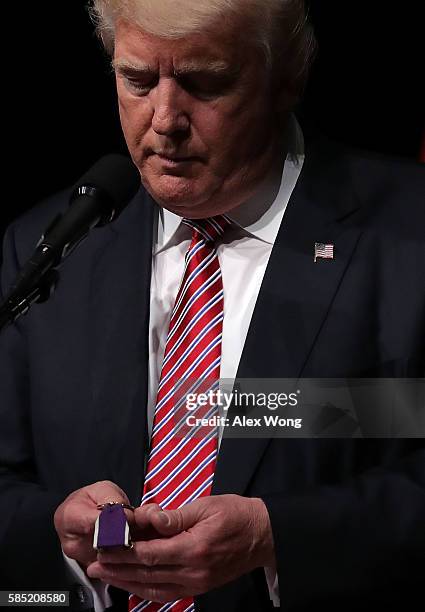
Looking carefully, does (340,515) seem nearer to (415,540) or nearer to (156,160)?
(415,540)

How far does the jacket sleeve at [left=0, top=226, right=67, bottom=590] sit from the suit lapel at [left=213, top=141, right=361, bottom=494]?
345 millimetres

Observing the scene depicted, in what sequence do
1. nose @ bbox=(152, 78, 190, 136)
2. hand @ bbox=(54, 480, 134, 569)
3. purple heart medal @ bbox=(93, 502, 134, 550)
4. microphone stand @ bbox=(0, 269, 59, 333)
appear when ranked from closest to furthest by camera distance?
microphone stand @ bbox=(0, 269, 59, 333) < purple heart medal @ bbox=(93, 502, 134, 550) < hand @ bbox=(54, 480, 134, 569) < nose @ bbox=(152, 78, 190, 136)

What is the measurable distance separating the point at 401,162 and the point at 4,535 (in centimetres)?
104

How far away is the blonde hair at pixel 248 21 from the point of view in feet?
6.19

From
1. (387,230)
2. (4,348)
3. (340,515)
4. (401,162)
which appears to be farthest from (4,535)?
(401,162)

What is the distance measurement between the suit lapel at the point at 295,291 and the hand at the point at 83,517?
196 mm

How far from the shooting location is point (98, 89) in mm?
2637

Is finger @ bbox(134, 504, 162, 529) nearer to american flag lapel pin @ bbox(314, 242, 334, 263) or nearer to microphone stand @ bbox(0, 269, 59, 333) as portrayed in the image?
microphone stand @ bbox(0, 269, 59, 333)

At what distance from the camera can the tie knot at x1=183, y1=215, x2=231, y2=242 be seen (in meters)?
2.14

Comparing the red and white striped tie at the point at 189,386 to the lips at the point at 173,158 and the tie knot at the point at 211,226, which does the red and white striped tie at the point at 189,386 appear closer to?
the tie knot at the point at 211,226

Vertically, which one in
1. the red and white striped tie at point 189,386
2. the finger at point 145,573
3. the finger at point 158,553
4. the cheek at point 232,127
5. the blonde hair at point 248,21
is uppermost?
the blonde hair at point 248,21

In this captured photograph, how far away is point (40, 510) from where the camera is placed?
206 cm

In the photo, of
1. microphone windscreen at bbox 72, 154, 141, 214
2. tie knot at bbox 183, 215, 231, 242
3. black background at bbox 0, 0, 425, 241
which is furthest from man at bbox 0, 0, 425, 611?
black background at bbox 0, 0, 425, 241

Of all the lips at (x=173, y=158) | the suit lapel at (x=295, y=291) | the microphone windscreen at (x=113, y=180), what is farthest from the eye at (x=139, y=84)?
the suit lapel at (x=295, y=291)
